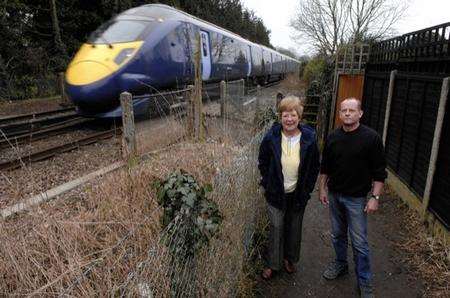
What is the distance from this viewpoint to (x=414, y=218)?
494 cm

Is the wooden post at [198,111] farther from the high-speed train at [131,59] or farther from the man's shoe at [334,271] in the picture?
the man's shoe at [334,271]

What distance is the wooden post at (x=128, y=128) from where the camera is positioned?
217 inches

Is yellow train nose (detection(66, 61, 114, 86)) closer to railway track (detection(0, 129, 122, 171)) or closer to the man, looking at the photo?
railway track (detection(0, 129, 122, 171))

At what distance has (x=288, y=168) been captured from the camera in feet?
11.4

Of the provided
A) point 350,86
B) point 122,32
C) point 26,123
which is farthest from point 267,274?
point 26,123

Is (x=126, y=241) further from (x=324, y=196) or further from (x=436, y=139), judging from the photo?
(x=436, y=139)

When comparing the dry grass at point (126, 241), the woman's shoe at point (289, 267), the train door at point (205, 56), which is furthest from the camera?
the train door at point (205, 56)

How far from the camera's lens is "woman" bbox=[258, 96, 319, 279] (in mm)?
3391

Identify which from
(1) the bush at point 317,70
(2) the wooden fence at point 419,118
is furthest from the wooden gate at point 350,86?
(1) the bush at point 317,70

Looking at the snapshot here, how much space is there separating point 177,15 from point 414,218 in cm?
825

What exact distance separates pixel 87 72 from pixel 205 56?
456 cm

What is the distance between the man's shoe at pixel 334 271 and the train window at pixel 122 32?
23.9 ft

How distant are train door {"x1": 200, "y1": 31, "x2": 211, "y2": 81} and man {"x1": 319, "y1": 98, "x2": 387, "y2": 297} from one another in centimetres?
913

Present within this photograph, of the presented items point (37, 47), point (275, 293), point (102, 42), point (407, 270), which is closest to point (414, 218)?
point (407, 270)
